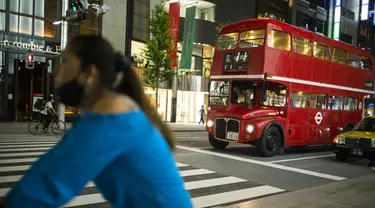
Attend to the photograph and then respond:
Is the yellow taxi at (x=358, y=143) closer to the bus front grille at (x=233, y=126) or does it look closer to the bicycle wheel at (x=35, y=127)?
the bus front grille at (x=233, y=126)

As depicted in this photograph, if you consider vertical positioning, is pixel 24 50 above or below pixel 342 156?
above

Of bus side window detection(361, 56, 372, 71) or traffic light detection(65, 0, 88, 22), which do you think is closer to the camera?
traffic light detection(65, 0, 88, 22)

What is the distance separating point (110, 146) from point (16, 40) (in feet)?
73.9

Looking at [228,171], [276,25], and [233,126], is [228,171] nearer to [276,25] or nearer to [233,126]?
[233,126]

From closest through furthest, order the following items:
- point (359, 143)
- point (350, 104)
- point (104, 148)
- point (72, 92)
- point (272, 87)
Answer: point (104, 148) < point (72, 92) < point (359, 143) < point (272, 87) < point (350, 104)

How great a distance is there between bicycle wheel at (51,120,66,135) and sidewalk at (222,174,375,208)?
12435 mm

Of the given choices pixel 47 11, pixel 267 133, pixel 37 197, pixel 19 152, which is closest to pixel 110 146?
pixel 37 197

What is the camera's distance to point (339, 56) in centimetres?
1627

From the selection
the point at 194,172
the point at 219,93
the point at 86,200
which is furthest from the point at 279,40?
the point at 86,200

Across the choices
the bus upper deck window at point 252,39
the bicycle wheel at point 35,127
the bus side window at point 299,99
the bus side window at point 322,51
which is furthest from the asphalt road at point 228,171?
the bus side window at point 322,51

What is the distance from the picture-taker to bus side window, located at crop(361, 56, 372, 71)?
18056 mm

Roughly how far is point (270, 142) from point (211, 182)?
539 centimetres

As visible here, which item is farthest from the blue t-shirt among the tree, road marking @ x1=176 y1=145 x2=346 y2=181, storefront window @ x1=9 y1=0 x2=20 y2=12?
the tree

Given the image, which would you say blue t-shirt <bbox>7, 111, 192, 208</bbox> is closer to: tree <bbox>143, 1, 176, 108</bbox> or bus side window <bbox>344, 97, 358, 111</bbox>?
bus side window <bbox>344, 97, 358, 111</bbox>
